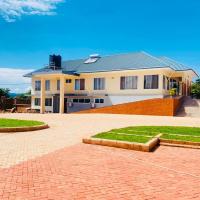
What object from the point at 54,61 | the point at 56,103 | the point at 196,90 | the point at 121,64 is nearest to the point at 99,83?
the point at 121,64

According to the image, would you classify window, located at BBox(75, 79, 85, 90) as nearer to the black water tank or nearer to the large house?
the large house

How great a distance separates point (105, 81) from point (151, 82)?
20.4 ft

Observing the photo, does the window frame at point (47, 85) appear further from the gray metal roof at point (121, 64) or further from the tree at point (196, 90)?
the tree at point (196, 90)

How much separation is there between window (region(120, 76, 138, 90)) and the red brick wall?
12.1ft

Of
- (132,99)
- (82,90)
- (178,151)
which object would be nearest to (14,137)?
(178,151)

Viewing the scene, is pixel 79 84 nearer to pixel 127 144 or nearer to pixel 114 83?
pixel 114 83

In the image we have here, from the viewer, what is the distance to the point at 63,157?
8.22 metres

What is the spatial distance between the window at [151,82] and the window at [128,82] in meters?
1.27

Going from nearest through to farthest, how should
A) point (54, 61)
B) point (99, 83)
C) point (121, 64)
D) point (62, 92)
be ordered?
point (121, 64) → point (99, 83) → point (62, 92) → point (54, 61)

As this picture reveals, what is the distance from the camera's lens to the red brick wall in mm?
25539

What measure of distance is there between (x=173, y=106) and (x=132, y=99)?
20.3ft

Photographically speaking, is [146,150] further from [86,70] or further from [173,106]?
[86,70]

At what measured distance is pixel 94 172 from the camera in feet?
22.1

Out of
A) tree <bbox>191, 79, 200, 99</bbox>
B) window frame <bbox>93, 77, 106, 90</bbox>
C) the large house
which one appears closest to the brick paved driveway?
the large house
